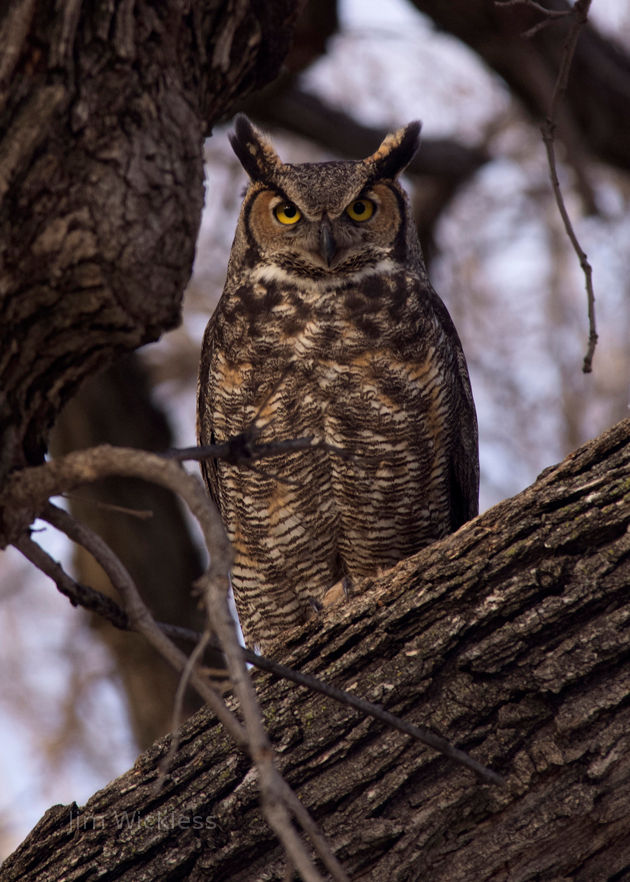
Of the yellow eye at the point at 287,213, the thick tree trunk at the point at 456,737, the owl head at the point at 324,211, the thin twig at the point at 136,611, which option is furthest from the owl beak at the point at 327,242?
the thin twig at the point at 136,611

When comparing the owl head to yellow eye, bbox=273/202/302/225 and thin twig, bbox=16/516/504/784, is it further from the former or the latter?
thin twig, bbox=16/516/504/784

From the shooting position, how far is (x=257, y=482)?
2.81m

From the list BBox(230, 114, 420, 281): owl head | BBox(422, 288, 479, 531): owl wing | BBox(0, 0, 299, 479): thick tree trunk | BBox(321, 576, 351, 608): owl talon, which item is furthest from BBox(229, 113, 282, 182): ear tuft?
BBox(0, 0, 299, 479): thick tree trunk

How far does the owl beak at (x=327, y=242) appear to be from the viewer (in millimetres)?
2855

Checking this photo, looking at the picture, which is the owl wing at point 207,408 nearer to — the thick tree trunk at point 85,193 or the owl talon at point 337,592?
the owl talon at point 337,592

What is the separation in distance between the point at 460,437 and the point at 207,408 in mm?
788

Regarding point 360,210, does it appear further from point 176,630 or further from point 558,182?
point 176,630

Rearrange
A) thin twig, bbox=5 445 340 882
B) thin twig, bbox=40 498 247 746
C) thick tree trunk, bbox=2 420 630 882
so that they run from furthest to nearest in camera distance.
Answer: thick tree trunk, bbox=2 420 630 882
thin twig, bbox=40 498 247 746
thin twig, bbox=5 445 340 882

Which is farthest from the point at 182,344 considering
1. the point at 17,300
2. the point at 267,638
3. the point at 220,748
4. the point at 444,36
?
the point at 17,300

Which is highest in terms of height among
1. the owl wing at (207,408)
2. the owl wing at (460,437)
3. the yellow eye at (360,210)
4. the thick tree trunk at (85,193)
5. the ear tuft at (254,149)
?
the ear tuft at (254,149)

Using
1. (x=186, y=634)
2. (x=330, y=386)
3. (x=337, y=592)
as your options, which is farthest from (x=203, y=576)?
(x=337, y=592)

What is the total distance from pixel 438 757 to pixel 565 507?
0.56 meters

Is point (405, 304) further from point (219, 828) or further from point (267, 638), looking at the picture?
point (219, 828)

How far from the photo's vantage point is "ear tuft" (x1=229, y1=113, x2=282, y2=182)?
120 inches
